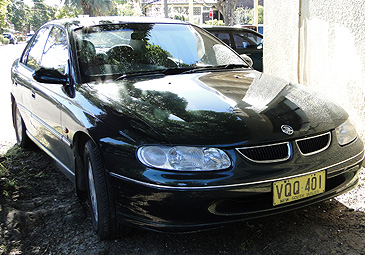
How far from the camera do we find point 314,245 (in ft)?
8.58

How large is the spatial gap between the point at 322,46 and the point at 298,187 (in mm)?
2934

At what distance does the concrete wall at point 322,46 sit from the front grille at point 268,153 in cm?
220

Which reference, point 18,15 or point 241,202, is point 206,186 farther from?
point 18,15

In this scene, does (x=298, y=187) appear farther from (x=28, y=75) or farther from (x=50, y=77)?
(x=28, y=75)

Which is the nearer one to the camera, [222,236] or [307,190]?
[307,190]

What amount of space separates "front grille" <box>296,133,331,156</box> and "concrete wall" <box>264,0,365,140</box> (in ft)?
6.13

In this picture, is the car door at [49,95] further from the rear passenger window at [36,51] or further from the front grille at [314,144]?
the front grille at [314,144]

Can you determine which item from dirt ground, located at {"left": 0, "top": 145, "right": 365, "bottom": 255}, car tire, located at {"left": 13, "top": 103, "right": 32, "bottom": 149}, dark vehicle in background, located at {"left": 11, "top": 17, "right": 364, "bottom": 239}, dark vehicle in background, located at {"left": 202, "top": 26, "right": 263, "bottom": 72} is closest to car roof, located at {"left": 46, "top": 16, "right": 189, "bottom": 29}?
dark vehicle in background, located at {"left": 11, "top": 17, "right": 364, "bottom": 239}

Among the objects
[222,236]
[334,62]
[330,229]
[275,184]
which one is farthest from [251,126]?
[334,62]

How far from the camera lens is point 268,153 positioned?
2361 millimetres

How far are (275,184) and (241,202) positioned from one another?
0.22m

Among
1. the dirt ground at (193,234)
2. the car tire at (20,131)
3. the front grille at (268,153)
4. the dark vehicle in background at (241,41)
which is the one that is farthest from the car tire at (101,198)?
the dark vehicle in background at (241,41)

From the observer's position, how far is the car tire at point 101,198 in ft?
8.21

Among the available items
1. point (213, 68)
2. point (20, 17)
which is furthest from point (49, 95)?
point (20, 17)
